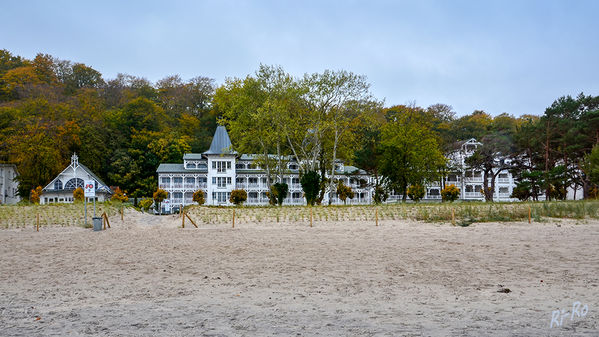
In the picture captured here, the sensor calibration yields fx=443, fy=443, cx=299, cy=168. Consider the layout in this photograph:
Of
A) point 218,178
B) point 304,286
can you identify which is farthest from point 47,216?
point 218,178

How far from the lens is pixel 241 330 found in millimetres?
6035

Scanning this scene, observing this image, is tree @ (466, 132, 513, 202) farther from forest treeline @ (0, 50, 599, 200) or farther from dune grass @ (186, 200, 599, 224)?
dune grass @ (186, 200, 599, 224)

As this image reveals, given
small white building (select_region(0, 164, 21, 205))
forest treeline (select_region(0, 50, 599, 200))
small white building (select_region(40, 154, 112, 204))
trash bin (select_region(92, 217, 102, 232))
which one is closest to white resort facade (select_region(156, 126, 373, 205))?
forest treeline (select_region(0, 50, 599, 200))

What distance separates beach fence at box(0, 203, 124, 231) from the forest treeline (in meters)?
15.5

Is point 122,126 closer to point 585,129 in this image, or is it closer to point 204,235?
point 204,235

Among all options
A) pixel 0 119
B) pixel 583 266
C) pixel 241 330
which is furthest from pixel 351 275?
pixel 0 119

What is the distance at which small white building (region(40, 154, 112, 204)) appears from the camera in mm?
53812

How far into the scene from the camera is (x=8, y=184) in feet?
186

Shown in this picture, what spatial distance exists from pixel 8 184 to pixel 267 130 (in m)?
38.2

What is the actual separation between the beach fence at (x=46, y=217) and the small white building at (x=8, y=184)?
2886 centimetres

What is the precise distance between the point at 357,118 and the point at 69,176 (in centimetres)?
3721

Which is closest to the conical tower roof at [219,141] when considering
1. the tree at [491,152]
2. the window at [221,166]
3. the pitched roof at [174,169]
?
the window at [221,166]

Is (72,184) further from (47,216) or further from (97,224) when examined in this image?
(97,224)

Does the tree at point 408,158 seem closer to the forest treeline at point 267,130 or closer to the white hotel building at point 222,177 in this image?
the forest treeline at point 267,130
